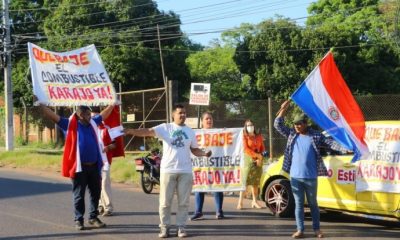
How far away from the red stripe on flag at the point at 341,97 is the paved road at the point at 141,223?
1.61 metres

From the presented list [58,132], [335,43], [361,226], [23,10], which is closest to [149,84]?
[58,132]

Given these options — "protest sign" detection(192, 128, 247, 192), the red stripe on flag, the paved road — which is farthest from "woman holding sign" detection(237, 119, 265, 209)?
the red stripe on flag

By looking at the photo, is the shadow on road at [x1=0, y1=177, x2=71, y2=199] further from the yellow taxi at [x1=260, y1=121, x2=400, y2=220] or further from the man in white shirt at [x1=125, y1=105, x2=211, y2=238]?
the yellow taxi at [x1=260, y1=121, x2=400, y2=220]

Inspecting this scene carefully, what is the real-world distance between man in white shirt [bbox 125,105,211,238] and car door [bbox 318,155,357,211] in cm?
250

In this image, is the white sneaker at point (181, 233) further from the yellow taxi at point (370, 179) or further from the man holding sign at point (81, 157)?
the yellow taxi at point (370, 179)

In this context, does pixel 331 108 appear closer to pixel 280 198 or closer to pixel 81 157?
pixel 280 198

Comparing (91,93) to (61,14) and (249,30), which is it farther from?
(249,30)

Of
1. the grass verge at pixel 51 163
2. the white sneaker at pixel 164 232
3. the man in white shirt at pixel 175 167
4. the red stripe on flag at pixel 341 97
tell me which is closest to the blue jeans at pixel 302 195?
the red stripe on flag at pixel 341 97

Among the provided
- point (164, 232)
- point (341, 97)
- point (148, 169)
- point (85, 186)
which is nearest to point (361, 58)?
point (148, 169)

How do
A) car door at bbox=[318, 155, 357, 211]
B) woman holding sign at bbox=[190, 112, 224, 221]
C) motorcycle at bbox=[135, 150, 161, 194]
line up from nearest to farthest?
1. car door at bbox=[318, 155, 357, 211]
2. woman holding sign at bbox=[190, 112, 224, 221]
3. motorcycle at bbox=[135, 150, 161, 194]

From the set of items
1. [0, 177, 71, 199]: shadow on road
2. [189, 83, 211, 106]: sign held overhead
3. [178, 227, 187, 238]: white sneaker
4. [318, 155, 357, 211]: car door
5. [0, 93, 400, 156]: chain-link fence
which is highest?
[189, 83, 211, 106]: sign held overhead

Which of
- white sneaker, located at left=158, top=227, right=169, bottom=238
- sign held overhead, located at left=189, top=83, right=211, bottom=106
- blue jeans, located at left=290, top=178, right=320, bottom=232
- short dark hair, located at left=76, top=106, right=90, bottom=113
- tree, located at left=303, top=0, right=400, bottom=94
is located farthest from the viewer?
tree, located at left=303, top=0, right=400, bottom=94

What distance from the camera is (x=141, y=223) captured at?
980 cm

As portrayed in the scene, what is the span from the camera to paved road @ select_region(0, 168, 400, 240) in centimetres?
884
